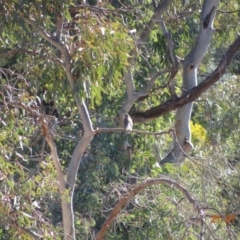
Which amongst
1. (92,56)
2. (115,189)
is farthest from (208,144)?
(92,56)

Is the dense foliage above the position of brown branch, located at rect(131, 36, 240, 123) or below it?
below

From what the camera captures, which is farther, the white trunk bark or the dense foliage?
the white trunk bark

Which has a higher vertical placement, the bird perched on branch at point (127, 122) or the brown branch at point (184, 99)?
the brown branch at point (184, 99)

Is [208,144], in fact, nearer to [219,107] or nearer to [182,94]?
[219,107]

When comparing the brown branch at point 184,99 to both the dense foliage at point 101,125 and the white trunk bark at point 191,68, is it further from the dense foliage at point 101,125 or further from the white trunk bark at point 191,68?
the white trunk bark at point 191,68

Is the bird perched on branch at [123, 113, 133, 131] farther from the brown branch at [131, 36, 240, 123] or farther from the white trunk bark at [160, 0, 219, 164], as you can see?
the white trunk bark at [160, 0, 219, 164]

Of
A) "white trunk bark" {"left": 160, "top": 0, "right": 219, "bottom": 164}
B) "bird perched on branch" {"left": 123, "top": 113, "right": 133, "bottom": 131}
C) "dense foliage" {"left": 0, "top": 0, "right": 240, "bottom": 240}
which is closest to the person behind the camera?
"dense foliage" {"left": 0, "top": 0, "right": 240, "bottom": 240}

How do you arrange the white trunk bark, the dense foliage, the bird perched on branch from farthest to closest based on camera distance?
the white trunk bark
the bird perched on branch
the dense foliage

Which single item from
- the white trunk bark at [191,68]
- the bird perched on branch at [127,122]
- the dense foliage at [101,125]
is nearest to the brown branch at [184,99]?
the dense foliage at [101,125]

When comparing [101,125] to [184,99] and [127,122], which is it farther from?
[127,122]

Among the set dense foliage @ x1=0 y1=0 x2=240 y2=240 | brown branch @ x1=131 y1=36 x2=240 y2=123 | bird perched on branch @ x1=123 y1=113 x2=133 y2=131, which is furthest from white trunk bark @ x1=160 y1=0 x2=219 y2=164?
bird perched on branch @ x1=123 y1=113 x2=133 y2=131

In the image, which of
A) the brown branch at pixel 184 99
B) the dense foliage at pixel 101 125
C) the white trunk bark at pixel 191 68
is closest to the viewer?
the dense foliage at pixel 101 125

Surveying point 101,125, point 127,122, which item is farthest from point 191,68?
point 127,122

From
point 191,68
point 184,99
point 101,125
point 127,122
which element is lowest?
point 127,122
